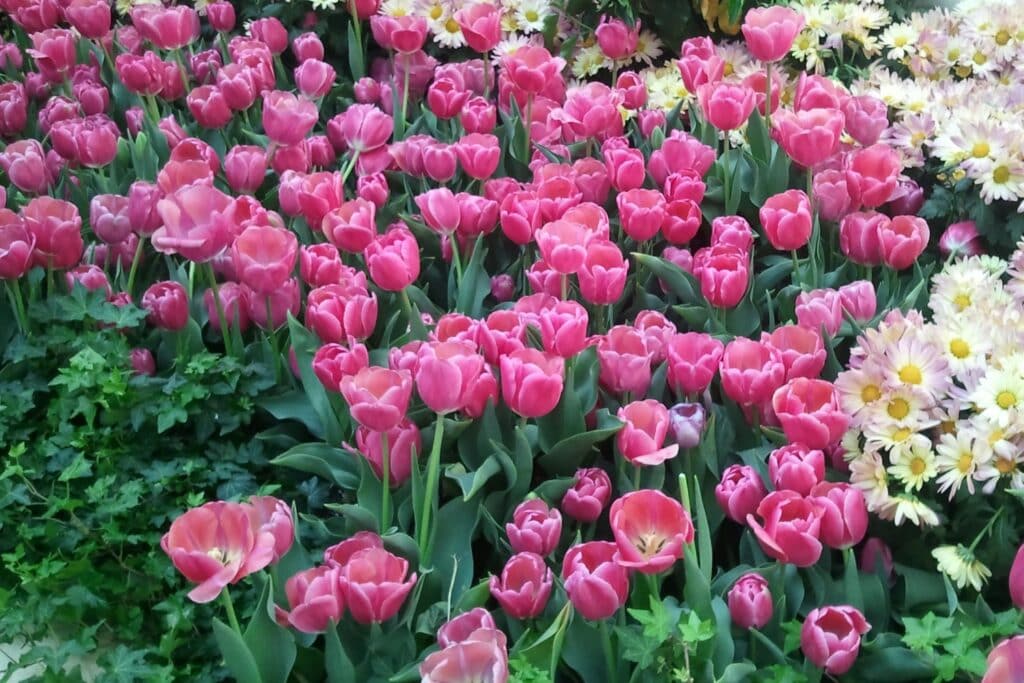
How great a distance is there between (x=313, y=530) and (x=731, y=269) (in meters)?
0.62

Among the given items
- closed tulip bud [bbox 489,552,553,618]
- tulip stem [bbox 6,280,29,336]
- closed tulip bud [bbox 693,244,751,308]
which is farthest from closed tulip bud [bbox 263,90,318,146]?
closed tulip bud [bbox 489,552,553,618]

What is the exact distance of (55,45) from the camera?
2.06 m

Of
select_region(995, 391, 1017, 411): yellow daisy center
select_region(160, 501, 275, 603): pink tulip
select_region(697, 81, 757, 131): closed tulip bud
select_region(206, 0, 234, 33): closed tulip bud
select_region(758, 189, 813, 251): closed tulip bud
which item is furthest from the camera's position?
select_region(206, 0, 234, 33): closed tulip bud

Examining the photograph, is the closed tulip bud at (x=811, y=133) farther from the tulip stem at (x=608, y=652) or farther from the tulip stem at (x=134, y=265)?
the tulip stem at (x=134, y=265)

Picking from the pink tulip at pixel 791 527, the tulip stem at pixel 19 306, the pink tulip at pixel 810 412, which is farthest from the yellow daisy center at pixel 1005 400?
the tulip stem at pixel 19 306

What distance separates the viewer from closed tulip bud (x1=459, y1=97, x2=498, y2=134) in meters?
1.78

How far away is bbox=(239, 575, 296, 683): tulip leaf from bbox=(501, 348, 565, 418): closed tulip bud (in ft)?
1.03

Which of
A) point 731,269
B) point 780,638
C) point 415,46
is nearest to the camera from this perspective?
point 780,638

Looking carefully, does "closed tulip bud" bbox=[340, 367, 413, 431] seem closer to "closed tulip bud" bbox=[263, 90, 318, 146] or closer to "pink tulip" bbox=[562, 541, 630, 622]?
"pink tulip" bbox=[562, 541, 630, 622]

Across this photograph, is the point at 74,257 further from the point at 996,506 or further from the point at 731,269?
the point at 996,506

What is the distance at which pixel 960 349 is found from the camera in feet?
4.03

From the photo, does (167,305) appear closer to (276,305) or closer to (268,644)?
(276,305)

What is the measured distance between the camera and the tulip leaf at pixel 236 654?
3.29 feet

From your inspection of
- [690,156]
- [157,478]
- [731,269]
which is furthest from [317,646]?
[690,156]
